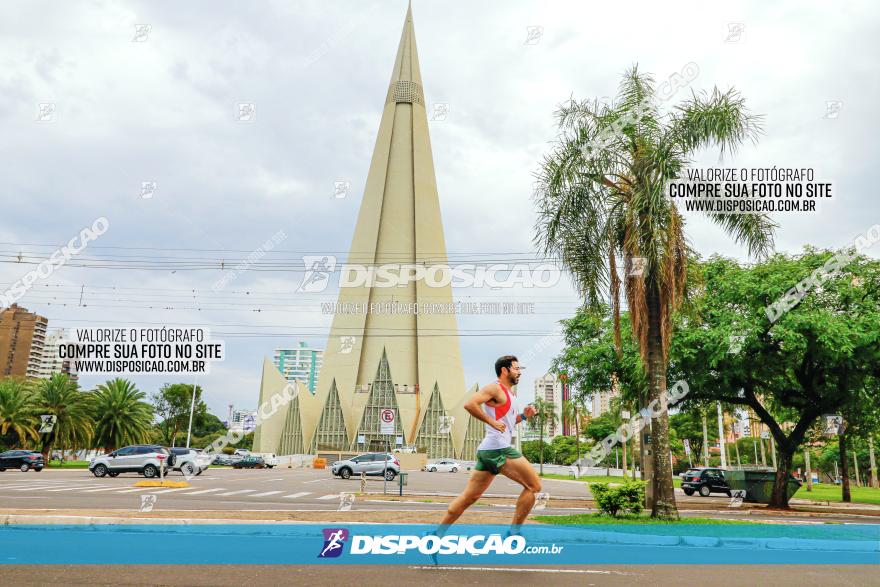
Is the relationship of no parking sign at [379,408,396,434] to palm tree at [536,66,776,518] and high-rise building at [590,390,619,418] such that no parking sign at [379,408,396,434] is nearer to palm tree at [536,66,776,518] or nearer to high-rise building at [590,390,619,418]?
palm tree at [536,66,776,518]

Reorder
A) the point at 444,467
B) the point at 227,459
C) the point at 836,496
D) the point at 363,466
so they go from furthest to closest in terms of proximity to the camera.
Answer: the point at 444,467 → the point at 227,459 → the point at 836,496 → the point at 363,466

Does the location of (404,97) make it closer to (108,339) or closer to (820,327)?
(108,339)

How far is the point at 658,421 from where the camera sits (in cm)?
1354

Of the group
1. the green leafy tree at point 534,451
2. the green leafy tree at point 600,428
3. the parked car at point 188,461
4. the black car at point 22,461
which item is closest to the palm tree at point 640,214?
the parked car at point 188,461

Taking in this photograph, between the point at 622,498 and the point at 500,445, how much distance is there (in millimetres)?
8214

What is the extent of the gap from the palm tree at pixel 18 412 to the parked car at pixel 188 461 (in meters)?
21.5

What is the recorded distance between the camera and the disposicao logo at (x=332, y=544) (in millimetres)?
7318

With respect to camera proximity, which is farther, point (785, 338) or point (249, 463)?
point (249, 463)

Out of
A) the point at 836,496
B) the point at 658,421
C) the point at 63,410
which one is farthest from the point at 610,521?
the point at 63,410

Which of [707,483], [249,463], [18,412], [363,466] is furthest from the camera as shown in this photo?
[249,463]

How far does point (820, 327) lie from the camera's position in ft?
59.8

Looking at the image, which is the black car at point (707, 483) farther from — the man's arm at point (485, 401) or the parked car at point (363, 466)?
the man's arm at point (485, 401)

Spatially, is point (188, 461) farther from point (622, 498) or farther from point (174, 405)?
point (174, 405)

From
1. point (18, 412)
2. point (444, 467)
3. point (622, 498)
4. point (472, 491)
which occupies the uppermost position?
point (18, 412)
